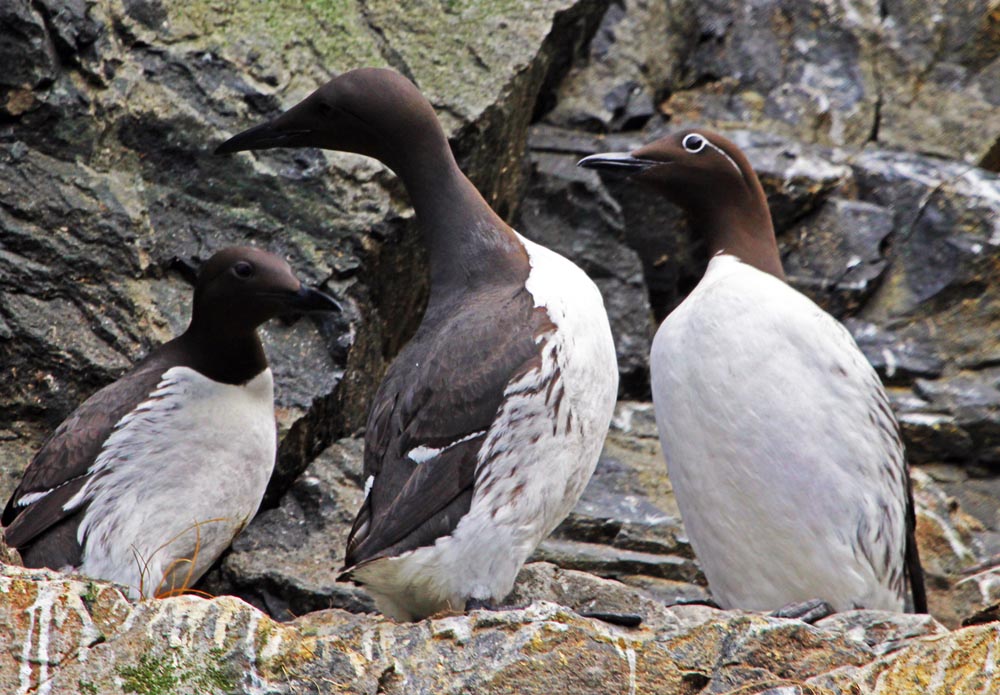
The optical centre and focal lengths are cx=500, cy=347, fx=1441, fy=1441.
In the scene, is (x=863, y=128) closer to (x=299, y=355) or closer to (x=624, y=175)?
(x=624, y=175)

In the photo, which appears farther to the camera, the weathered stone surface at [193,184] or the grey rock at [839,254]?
the grey rock at [839,254]

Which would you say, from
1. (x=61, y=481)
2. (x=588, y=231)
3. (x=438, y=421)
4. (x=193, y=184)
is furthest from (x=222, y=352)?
(x=588, y=231)

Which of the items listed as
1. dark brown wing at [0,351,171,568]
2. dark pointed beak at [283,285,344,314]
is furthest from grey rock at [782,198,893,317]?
dark brown wing at [0,351,171,568]

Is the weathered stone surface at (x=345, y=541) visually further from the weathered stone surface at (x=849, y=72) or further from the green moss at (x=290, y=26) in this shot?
A: the weathered stone surface at (x=849, y=72)

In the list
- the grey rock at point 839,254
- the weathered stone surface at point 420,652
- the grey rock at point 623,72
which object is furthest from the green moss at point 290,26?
the weathered stone surface at point 420,652

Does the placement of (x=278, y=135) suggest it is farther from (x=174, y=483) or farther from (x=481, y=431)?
(x=481, y=431)

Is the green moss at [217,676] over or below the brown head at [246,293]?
below

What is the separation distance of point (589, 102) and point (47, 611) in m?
5.52

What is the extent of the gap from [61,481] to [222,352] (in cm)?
80

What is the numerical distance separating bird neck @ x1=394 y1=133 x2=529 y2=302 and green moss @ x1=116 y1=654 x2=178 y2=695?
1.95 metres

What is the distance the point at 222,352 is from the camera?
18.9ft

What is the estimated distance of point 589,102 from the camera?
8219mm

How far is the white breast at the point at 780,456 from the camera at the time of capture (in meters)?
5.28

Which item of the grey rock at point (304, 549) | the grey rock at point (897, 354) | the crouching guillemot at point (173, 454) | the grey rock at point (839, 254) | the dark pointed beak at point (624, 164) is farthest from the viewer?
the grey rock at point (839, 254)
